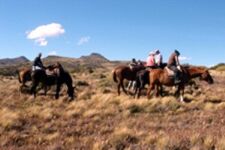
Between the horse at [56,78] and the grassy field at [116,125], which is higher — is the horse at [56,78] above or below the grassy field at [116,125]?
above

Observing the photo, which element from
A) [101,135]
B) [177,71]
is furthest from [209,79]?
[101,135]

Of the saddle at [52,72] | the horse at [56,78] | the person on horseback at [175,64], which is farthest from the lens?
the saddle at [52,72]

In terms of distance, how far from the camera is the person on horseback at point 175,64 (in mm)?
23312

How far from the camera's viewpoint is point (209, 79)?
965 inches

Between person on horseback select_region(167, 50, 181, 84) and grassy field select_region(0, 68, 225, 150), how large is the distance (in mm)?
1406

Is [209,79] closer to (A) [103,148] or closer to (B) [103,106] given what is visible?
(B) [103,106]

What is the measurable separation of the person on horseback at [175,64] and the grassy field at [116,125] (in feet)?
4.61

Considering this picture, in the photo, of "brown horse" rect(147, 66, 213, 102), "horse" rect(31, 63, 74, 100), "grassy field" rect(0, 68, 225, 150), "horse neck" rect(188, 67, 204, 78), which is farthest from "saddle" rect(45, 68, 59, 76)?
"horse neck" rect(188, 67, 204, 78)

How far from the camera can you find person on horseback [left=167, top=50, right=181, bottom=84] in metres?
23.3

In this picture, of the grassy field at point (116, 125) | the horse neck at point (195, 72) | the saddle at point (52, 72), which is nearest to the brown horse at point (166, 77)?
the horse neck at point (195, 72)

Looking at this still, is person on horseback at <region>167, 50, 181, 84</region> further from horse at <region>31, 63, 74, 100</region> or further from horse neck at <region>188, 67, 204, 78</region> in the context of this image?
horse at <region>31, 63, 74, 100</region>

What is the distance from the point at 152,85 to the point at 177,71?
4.93 ft

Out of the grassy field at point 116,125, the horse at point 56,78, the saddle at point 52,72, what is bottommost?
the grassy field at point 116,125

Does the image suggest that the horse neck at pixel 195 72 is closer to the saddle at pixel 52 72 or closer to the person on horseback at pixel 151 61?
the person on horseback at pixel 151 61
